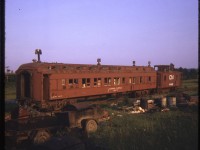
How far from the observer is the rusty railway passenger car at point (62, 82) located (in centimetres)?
1919

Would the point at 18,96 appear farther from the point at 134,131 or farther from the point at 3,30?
the point at 3,30

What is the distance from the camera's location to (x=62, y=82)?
791 inches

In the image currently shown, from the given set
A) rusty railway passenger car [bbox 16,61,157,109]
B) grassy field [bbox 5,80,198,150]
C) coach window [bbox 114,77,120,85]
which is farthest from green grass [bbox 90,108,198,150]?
coach window [bbox 114,77,120,85]

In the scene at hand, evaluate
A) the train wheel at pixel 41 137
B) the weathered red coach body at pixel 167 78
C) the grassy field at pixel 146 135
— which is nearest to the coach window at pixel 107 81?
the grassy field at pixel 146 135

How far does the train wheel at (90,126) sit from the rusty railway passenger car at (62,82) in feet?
21.3

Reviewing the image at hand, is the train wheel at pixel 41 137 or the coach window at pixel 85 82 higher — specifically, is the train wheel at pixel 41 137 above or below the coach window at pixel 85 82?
below

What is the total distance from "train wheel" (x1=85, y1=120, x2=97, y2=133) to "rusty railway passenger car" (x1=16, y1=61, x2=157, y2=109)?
6500 mm

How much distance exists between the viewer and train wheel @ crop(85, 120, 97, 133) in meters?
13.2

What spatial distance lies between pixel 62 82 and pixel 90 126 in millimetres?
7389

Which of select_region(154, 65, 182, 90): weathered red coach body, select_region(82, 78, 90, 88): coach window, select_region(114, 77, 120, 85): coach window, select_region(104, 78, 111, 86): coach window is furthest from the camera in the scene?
select_region(154, 65, 182, 90): weathered red coach body

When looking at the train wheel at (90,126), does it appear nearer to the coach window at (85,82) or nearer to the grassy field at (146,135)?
the grassy field at (146,135)

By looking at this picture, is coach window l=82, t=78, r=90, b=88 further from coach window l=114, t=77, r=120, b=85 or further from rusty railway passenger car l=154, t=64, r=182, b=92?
rusty railway passenger car l=154, t=64, r=182, b=92

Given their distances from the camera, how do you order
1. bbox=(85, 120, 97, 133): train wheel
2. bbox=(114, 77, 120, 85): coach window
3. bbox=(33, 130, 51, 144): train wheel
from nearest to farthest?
1. bbox=(33, 130, 51, 144): train wheel
2. bbox=(85, 120, 97, 133): train wheel
3. bbox=(114, 77, 120, 85): coach window

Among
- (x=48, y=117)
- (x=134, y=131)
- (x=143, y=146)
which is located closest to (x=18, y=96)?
(x=48, y=117)
